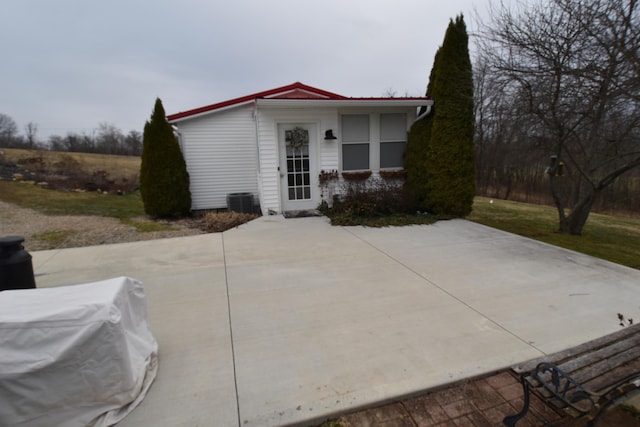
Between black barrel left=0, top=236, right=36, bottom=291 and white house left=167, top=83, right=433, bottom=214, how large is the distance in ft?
16.6

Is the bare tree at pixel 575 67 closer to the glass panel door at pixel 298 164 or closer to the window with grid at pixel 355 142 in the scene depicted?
the window with grid at pixel 355 142

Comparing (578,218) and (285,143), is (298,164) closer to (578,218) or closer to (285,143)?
(285,143)

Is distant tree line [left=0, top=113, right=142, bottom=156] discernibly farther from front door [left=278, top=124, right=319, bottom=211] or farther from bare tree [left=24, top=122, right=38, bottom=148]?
front door [left=278, top=124, right=319, bottom=211]

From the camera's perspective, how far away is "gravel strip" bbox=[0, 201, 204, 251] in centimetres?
582

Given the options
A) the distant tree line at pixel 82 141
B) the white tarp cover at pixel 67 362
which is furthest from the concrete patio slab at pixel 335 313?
the distant tree line at pixel 82 141

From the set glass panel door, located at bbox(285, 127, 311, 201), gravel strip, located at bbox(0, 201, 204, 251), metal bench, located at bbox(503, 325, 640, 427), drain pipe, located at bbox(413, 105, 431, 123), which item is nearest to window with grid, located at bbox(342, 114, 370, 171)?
glass panel door, located at bbox(285, 127, 311, 201)

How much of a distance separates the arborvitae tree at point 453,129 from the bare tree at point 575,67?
0.87 meters

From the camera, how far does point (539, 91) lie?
19.3 feet

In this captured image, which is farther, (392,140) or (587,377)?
(392,140)

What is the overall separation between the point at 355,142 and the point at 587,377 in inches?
277

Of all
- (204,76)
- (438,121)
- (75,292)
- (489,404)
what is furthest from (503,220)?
(204,76)

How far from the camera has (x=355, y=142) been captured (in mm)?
8117

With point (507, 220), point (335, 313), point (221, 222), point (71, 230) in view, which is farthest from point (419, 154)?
point (71, 230)

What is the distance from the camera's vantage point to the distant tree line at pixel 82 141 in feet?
95.3
